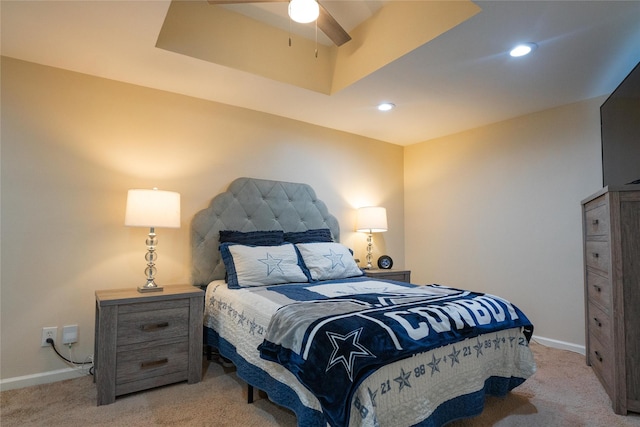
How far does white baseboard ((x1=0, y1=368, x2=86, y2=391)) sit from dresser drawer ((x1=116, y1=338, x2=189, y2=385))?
0.61 m

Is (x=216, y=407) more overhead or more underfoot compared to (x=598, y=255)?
more underfoot

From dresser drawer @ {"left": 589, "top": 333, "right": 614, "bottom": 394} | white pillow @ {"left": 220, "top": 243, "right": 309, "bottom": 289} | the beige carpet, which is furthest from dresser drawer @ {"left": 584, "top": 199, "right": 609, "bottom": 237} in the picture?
white pillow @ {"left": 220, "top": 243, "right": 309, "bottom": 289}

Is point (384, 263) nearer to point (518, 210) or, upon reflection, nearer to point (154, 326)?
point (518, 210)

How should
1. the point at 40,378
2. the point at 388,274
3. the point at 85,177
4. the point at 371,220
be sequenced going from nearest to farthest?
the point at 40,378
the point at 85,177
the point at 388,274
the point at 371,220

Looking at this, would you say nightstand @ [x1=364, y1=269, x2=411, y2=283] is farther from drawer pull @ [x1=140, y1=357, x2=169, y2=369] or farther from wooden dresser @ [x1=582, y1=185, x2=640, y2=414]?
drawer pull @ [x1=140, y1=357, x2=169, y2=369]

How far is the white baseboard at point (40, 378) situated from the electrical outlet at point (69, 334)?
0.65 ft

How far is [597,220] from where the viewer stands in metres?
2.37

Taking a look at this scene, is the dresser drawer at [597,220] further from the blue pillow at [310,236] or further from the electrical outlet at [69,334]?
the electrical outlet at [69,334]

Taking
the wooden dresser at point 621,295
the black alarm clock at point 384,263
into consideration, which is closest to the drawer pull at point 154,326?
the black alarm clock at point 384,263

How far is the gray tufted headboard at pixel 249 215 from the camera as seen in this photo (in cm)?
293

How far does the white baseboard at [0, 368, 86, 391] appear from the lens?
2232mm

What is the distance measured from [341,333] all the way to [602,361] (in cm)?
209

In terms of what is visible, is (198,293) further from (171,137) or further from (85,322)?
(171,137)

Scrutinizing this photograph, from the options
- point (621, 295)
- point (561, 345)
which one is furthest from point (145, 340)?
point (561, 345)
